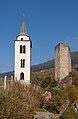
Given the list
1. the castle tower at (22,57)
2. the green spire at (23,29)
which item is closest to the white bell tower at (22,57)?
the castle tower at (22,57)

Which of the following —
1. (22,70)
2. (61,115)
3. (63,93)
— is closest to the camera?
(61,115)

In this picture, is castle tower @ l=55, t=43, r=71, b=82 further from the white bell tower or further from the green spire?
the white bell tower

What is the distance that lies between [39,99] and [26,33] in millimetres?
14062

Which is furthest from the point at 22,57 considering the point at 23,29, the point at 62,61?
the point at 62,61

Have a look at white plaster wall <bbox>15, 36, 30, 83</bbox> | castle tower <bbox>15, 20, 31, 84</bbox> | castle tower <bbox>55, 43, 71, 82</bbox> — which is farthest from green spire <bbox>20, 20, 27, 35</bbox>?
castle tower <bbox>55, 43, 71, 82</bbox>

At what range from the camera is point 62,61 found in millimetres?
56938

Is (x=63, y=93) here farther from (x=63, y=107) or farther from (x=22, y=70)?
(x=22, y=70)

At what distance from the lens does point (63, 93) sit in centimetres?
4347

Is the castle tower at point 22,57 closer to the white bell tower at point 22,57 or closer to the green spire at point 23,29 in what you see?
the white bell tower at point 22,57

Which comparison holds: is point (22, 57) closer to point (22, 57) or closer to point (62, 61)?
point (22, 57)

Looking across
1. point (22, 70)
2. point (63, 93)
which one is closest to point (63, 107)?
point (63, 93)

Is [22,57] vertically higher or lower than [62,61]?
lower

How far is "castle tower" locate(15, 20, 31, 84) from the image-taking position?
1905 inches

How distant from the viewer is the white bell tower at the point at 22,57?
159ft
